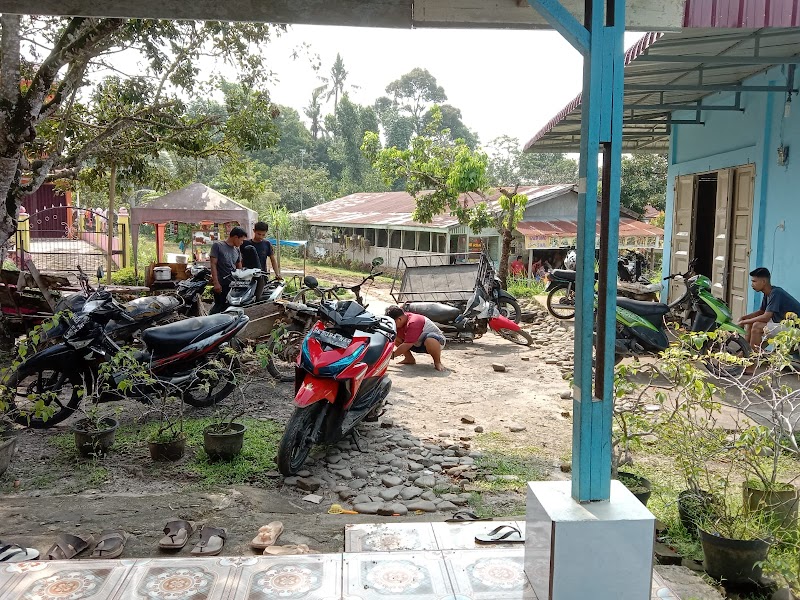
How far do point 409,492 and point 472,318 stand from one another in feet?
19.4

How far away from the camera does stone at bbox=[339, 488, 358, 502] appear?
452 centimetres

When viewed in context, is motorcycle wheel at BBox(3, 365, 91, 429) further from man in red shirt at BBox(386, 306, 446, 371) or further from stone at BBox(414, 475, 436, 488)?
man in red shirt at BBox(386, 306, 446, 371)

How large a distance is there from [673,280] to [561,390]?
5005 mm

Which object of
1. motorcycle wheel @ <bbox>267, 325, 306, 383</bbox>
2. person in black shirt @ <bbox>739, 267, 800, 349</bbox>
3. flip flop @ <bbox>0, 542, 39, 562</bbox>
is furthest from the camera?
motorcycle wheel @ <bbox>267, 325, 306, 383</bbox>

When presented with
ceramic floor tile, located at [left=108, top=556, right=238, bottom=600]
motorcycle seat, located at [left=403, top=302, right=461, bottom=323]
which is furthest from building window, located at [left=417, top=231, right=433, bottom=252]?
ceramic floor tile, located at [left=108, top=556, right=238, bottom=600]

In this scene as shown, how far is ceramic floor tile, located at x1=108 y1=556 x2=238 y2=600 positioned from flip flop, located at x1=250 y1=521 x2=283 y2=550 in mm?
322

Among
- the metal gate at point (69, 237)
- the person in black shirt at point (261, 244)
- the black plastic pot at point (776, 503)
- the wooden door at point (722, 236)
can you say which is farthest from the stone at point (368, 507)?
the metal gate at point (69, 237)

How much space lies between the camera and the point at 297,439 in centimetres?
473

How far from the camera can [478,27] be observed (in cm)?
336

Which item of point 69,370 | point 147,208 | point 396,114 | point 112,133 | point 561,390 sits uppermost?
point 396,114

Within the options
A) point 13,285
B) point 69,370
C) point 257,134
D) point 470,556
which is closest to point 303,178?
point 257,134

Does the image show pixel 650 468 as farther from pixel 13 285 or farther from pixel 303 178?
pixel 303 178

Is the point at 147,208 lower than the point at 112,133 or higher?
lower

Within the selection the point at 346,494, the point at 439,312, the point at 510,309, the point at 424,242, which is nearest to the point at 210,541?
the point at 346,494
